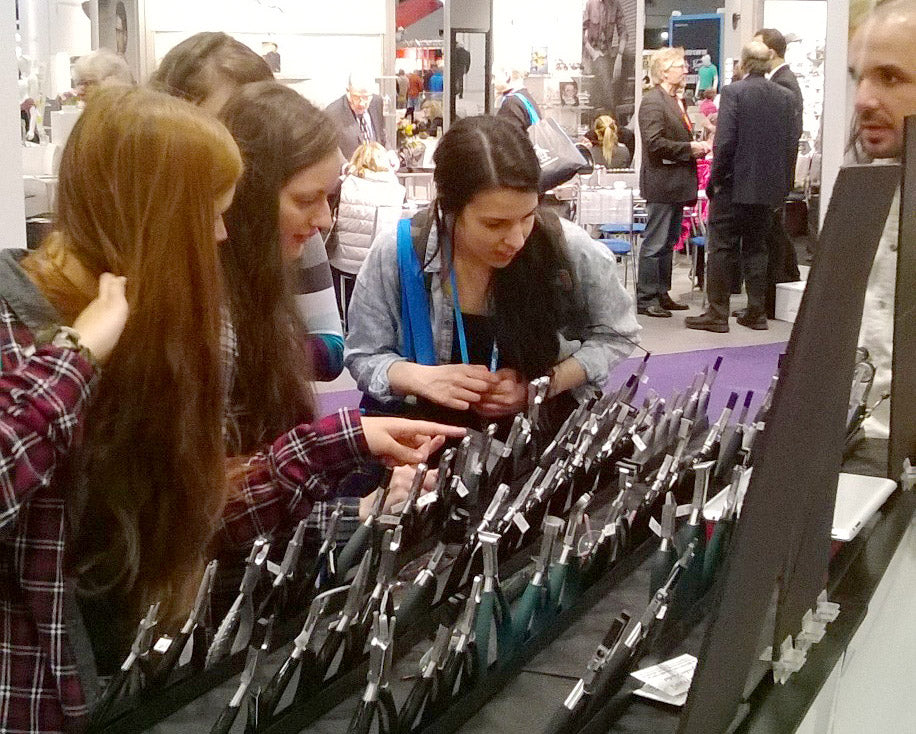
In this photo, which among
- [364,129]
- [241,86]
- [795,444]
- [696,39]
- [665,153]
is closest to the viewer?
[795,444]

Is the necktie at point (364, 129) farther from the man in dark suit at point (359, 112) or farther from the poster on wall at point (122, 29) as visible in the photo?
the poster on wall at point (122, 29)

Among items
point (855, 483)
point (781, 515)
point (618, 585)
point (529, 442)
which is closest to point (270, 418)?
point (529, 442)

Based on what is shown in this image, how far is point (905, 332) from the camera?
4.18 feet

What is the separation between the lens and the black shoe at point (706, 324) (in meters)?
6.55

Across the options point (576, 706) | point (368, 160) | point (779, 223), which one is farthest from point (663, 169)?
point (576, 706)

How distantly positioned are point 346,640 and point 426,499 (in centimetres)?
32

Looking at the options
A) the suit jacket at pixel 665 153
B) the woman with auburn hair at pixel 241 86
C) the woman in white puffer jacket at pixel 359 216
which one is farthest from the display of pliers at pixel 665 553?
the suit jacket at pixel 665 153

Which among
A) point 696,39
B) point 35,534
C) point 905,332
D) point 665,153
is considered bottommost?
point 35,534

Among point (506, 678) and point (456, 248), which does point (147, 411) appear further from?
point (456, 248)

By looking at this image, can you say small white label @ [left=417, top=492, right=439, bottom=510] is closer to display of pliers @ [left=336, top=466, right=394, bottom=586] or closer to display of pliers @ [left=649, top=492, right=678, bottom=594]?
display of pliers @ [left=336, top=466, right=394, bottom=586]

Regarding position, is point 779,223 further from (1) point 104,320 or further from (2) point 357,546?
(1) point 104,320

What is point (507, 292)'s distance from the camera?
193 cm

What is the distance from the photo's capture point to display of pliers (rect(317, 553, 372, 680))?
2.89 ft

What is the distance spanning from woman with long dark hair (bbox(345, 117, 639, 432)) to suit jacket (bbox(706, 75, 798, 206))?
449 centimetres
